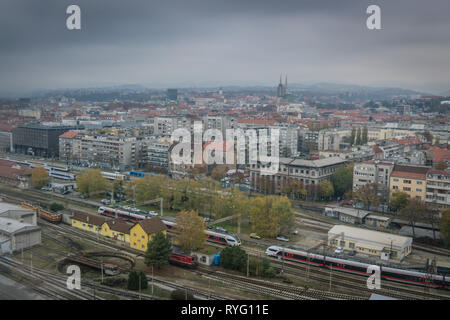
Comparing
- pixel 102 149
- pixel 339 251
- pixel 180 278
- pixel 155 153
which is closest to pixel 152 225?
pixel 180 278

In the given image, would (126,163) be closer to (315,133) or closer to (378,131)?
(315,133)

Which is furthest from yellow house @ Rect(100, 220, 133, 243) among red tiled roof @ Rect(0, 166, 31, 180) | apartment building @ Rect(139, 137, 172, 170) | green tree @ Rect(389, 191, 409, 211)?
apartment building @ Rect(139, 137, 172, 170)

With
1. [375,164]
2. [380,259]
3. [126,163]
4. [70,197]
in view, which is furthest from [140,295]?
[126,163]

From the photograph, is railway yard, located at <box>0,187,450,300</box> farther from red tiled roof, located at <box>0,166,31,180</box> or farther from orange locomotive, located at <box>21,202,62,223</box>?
red tiled roof, located at <box>0,166,31,180</box>

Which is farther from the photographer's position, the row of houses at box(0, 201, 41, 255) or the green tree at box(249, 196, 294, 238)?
the green tree at box(249, 196, 294, 238)

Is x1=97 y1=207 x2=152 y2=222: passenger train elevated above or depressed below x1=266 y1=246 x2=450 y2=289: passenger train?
above

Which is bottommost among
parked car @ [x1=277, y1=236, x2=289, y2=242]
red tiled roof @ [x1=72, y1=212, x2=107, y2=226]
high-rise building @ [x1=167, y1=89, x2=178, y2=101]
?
parked car @ [x1=277, y1=236, x2=289, y2=242]
